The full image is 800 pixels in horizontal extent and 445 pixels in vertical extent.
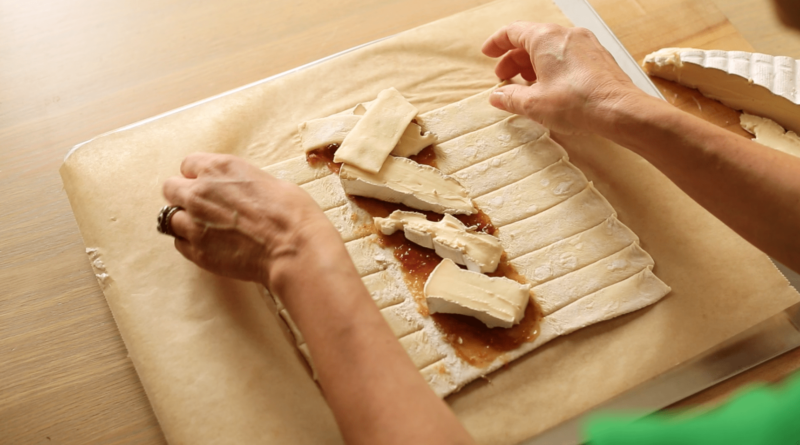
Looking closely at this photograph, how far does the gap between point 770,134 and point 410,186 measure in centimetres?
113

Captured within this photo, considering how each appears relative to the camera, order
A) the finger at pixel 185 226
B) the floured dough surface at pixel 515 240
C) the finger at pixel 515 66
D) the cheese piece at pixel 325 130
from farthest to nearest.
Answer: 1. the finger at pixel 515 66
2. the cheese piece at pixel 325 130
3. the floured dough surface at pixel 515 240
4. the finger at pixel 185 226

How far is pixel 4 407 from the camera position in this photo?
1.32 m

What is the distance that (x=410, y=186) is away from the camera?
1.48m

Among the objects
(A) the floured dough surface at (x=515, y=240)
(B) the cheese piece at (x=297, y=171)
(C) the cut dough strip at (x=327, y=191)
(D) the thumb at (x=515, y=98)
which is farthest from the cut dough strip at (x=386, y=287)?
(D) the thumb at (x=515, y=98)

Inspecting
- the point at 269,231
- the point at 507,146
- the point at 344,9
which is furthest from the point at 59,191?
the point at 507,146

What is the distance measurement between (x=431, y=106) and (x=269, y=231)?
2.52 feet

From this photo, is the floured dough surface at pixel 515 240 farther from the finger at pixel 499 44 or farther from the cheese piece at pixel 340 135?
the finger at pixel 499 44

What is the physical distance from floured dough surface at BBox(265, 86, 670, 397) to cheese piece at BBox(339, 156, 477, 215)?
2.2 inches

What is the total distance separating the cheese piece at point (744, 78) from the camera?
5.31ft

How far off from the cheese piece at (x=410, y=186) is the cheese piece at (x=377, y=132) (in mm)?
27

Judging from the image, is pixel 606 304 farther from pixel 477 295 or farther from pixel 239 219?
pixel 239 219

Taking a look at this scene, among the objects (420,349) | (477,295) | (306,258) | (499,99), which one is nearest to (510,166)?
(499,99)

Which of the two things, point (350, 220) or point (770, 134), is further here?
point (770, 134)

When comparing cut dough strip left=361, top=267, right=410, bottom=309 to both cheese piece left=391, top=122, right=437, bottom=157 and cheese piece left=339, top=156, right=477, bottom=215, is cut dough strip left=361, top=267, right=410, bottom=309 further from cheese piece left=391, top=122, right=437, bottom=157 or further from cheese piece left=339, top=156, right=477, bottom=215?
cheese piece left=391, top=122, right=437, bottom=157
